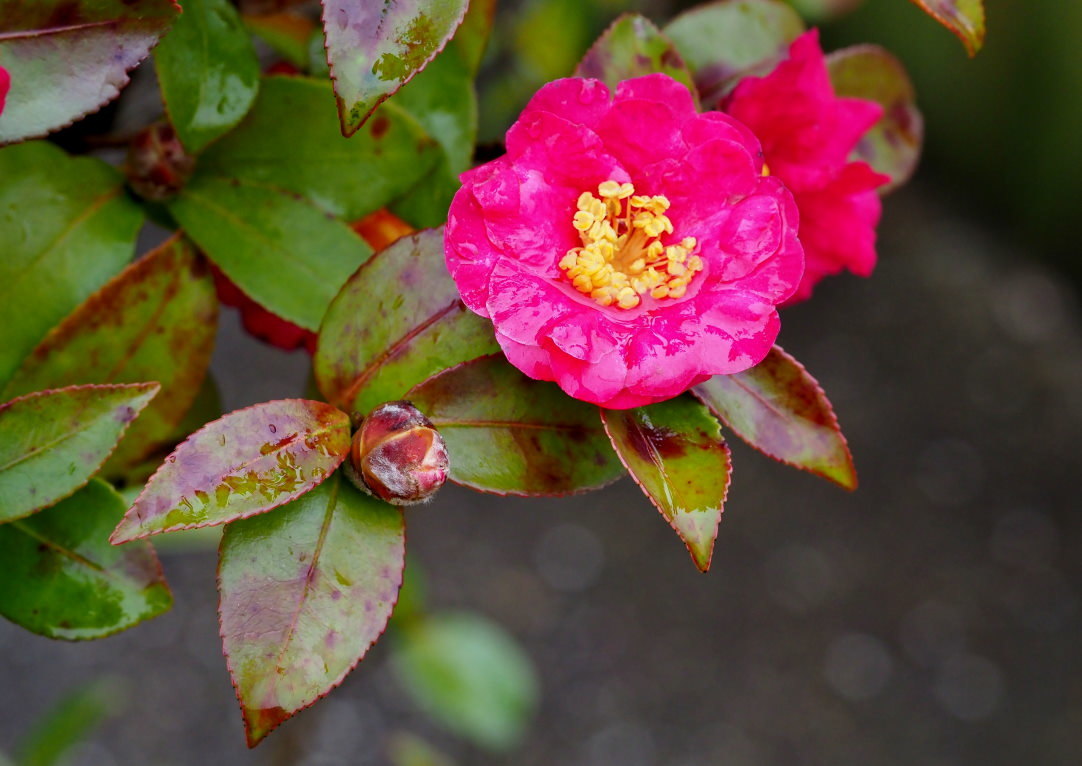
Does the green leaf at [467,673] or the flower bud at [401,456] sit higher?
the flower bud at [401,456]

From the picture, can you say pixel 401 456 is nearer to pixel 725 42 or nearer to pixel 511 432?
pixel 511 432

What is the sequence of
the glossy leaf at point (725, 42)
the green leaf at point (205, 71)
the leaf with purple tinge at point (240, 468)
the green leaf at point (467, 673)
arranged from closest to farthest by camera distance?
1. the leaf with purple tinge at point (240, 468)
2. the green leaf at point (205, 71)
3. the glossy leaf at point (725, 42)
4. the green leaf at point (467, 673)

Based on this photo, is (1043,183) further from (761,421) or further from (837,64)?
(761,421)

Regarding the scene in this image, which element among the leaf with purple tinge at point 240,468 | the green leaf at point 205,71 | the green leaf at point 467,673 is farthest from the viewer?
the green leaf at point 467,673

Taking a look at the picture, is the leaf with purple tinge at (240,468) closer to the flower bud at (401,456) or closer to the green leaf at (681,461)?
the flower bud at (401,456)

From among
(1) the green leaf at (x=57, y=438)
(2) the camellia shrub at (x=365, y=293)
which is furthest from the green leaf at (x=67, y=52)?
(1) the green leaf at (x=57, y=438)

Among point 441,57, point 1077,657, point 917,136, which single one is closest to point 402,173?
point 441,57

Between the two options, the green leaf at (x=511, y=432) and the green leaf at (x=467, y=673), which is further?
the green leaf at (x=467, y=673)
